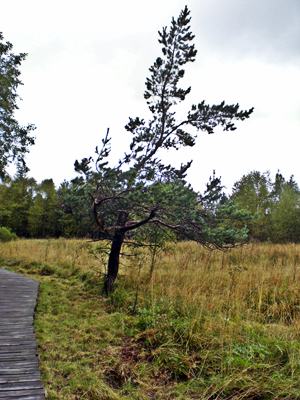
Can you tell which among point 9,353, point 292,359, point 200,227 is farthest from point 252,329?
point 9,353

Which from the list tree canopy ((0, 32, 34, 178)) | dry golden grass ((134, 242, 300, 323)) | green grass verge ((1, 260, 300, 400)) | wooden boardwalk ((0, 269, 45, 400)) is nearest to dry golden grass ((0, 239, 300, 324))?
dry golden grass ((134, 242, 300, 323))

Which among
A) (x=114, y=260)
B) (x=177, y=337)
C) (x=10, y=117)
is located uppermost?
(x=10, y=117)

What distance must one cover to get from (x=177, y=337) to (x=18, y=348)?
6.96 ft

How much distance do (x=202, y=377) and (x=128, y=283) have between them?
3.77 meters

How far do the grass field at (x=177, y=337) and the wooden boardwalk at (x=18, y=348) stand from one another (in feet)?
0.58

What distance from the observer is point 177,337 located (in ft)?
14.2

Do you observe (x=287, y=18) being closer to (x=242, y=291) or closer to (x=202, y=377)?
(x=242, y=291)

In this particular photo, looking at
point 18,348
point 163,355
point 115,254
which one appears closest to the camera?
point 163,355

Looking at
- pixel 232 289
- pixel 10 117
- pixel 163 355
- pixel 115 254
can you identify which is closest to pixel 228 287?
pixel 232 289

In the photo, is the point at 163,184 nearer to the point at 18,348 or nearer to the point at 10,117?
the point at 18,348

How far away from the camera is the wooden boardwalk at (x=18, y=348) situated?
307 cm

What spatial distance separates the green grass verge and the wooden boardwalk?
0.15 metres

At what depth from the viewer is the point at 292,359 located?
3.48 metres

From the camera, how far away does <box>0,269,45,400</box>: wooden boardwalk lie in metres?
3.07
